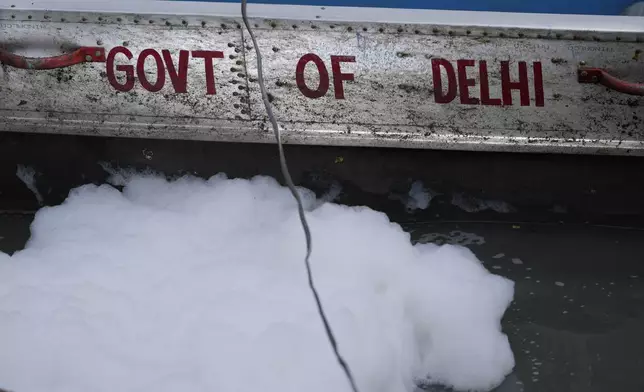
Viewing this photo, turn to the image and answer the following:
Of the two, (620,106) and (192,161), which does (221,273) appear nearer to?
(192,161)

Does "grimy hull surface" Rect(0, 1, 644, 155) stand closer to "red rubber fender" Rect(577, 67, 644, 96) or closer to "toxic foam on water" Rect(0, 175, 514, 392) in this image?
"red rubber fender" Rect(577, 67, 644, 96)

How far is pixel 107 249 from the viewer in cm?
225

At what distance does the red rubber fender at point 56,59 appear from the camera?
86.4 inches

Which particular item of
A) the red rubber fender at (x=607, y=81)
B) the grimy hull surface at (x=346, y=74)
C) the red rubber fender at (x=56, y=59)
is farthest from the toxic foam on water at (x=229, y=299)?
the red rubber fender at (x=607, y=81)

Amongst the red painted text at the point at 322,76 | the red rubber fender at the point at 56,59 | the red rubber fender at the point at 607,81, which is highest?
the red rubber fender at the point at 56,59

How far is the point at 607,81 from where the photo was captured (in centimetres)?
214

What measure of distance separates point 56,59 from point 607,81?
58.9 inches

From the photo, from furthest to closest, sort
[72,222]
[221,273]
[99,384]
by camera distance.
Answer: [72,222] → [221,273] → [99,384]

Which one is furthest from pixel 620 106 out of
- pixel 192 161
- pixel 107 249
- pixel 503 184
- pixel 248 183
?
pixel 107 249

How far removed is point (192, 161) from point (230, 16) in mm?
459

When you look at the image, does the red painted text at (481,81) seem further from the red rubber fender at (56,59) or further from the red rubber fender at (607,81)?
the red rubber fender at (56,59)

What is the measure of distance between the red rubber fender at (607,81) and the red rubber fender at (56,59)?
1318 millimetres

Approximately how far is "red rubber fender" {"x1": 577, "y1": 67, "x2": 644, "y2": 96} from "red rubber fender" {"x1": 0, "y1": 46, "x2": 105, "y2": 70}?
1.32 m

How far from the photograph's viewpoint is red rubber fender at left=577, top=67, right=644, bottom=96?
2.12 meters
